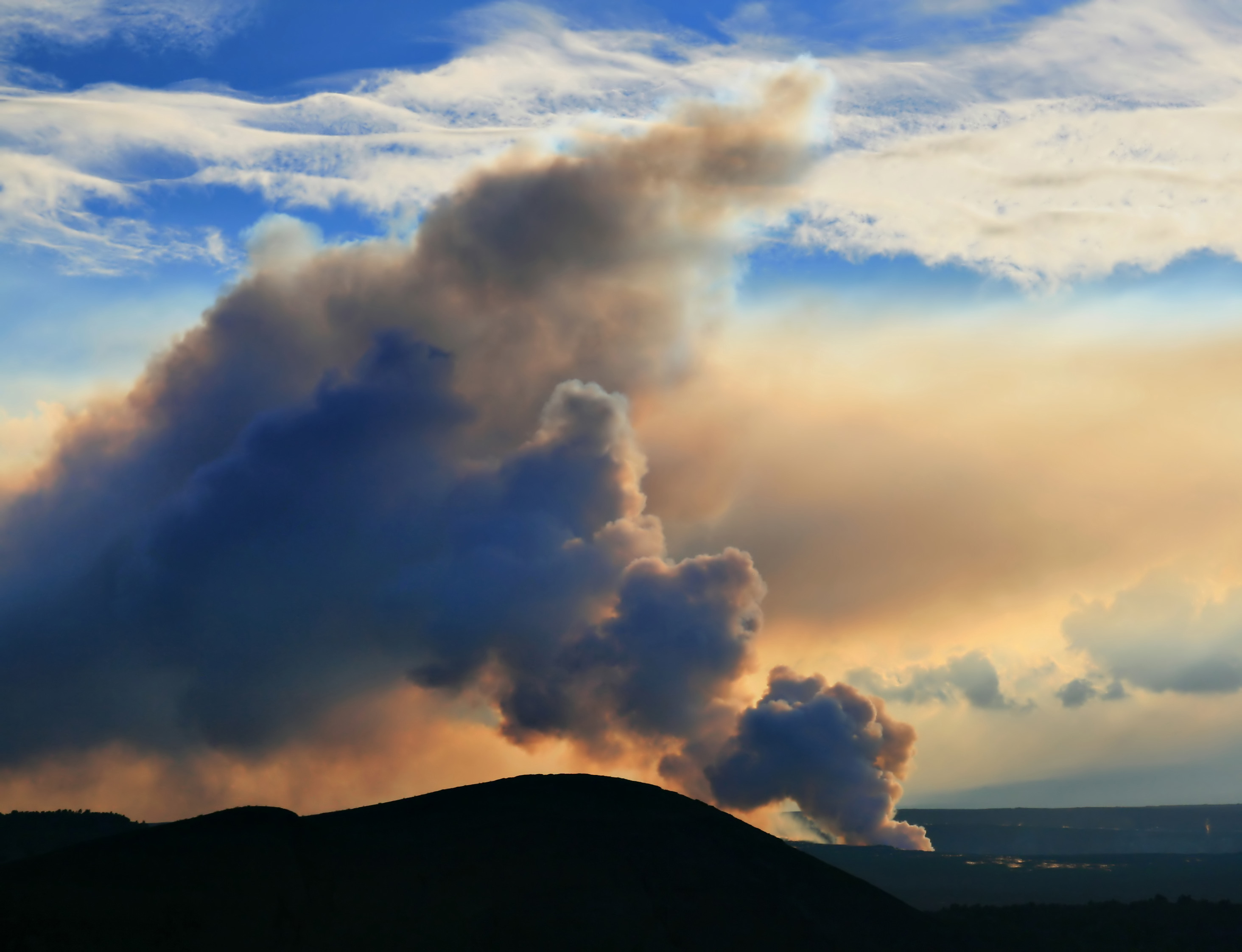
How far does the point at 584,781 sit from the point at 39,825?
131495 millimetres

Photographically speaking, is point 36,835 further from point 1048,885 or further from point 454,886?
point 1048,885

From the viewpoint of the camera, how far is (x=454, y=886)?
273 ft

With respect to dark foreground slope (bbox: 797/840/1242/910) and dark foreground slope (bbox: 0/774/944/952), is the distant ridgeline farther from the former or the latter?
dark foreground slope (bbox: 797/840/1242/910)

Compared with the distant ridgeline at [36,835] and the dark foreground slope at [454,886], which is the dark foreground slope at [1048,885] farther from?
the distant ridgeline at [36,835]

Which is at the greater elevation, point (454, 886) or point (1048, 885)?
point (454, 886)

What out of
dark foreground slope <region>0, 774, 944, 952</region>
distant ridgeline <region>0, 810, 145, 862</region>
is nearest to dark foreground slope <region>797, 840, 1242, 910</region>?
dark foreground slope <region>0, 774, 944, 952</region>

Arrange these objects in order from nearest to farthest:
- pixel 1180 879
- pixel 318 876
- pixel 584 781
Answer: pixel 318 876
pixel 584 781
pixel 1180 879

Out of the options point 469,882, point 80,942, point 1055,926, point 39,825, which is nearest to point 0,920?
point 80,942

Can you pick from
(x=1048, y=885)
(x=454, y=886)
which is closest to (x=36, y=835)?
(x=454, y=886)

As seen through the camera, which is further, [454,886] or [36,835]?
[36,835]

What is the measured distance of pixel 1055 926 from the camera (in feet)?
371

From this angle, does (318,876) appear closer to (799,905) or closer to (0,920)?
(0,920)

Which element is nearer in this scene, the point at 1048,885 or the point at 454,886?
the point at 454,886

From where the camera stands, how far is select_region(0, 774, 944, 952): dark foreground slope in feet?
245
